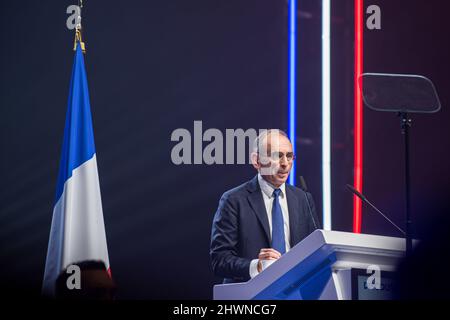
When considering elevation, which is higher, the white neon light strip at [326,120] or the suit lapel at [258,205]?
the white neon light strip at [326,120]

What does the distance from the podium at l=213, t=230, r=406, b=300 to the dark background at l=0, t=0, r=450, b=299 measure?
7.04 ft

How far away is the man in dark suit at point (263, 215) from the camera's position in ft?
9.70

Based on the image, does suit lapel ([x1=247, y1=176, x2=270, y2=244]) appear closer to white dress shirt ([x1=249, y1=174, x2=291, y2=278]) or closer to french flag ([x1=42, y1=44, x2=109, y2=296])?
white dress shirt ([x1=249, y1=174, x2=291, y2=278])

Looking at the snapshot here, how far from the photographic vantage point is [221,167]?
13.3 feet

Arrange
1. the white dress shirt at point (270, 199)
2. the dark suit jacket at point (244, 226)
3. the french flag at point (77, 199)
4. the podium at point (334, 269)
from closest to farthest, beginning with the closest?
the podium at point (334, 269)
the dark suit jacket at point (244, 226)
the white dress shirt at point (270, 199)
the french flag at point (77, 199)

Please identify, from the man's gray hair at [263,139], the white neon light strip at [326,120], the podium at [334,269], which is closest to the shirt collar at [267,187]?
the man's gray hair at [263,139]

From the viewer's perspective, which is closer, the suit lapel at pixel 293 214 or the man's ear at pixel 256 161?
the suit lapel at pixel 293 214

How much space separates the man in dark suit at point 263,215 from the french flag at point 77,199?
0.87 metres

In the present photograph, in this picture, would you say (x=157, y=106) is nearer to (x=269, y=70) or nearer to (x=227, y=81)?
(x=227, y=81)

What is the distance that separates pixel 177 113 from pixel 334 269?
2.38 m

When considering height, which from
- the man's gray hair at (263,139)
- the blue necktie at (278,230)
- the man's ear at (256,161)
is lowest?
the blue necktie at (278,230)

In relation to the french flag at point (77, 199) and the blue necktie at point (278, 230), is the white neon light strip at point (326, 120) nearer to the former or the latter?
the blue necktie at point (278, 230)

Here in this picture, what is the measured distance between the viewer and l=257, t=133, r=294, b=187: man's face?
3.07 metres

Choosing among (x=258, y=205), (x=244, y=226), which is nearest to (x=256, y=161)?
(x=258, y=205)
